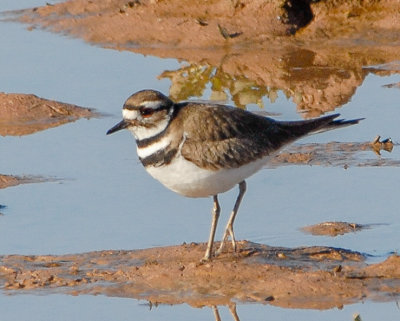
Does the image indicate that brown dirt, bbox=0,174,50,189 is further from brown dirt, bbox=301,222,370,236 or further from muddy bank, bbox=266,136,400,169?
brown dirt, bbox=301,222,370,236

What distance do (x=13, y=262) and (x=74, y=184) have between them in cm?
196

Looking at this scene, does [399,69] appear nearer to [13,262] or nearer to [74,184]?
[74,184]

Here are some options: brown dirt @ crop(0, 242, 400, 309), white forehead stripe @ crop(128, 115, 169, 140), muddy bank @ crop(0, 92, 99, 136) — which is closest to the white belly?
white forehead stripe @ crop(128, 115, 169, 140)

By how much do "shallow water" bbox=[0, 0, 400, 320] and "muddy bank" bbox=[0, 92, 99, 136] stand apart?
20cm

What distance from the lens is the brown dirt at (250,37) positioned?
1405cm

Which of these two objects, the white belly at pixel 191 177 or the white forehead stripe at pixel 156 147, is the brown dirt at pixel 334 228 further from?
the white forehead stripe at pixel 156 147

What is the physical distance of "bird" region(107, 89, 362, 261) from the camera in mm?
8305

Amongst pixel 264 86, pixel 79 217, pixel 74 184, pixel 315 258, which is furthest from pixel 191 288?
pixel 264 86

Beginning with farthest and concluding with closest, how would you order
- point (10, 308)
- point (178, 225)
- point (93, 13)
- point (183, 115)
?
point (93, 13) → point (178, 225) → point (183, 115) → point (10, 308)

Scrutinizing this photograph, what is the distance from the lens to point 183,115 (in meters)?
8.54

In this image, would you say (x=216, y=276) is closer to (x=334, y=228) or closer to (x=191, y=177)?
(x=191, y=177)

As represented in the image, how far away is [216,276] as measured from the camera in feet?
27.4

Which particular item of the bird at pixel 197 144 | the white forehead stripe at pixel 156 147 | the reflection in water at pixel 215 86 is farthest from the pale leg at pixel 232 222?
the reflection in water at pixel 215 86

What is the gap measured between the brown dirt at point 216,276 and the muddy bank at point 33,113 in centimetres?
400
